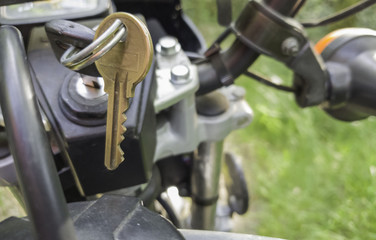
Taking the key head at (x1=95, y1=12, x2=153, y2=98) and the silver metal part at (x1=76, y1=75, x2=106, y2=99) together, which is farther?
the silver metal part at (x1=76, y1=75, x2=106, y2=99)

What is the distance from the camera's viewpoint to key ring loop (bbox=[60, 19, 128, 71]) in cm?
30

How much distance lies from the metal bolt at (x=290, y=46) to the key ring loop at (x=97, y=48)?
290 mm

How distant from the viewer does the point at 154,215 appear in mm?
372

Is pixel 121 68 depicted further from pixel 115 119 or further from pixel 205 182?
pixel 205 182

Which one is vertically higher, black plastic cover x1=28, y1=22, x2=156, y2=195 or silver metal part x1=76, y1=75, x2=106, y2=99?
silver metal part x1=76, y1=75, x2=106, y2=99

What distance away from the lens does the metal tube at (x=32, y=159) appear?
0.91 feet

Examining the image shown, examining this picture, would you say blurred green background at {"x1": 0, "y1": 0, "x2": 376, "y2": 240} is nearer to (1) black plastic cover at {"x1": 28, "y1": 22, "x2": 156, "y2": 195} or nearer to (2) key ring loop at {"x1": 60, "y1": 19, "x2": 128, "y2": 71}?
(1) black plastic cover at {"x1": 28, "y1": 22, "x2": 156, "y2": 195}

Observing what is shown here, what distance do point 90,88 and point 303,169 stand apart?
1176 mm

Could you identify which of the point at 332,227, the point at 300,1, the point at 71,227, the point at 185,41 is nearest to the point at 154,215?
the point at 71,227

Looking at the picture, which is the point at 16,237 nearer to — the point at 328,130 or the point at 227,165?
the point at 227,165

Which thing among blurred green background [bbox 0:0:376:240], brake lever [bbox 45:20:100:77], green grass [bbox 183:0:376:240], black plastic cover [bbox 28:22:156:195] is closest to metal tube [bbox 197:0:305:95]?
black plastic cover [bbox 28:22:156:195]

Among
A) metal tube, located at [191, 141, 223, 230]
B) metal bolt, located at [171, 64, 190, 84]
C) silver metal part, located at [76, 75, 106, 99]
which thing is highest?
silver metal part, located at [76, 75, 106, 99]

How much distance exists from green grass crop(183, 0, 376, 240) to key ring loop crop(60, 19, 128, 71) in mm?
1089

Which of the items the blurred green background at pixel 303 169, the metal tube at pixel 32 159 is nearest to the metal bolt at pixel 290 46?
the metal tube at pixel 32 159
